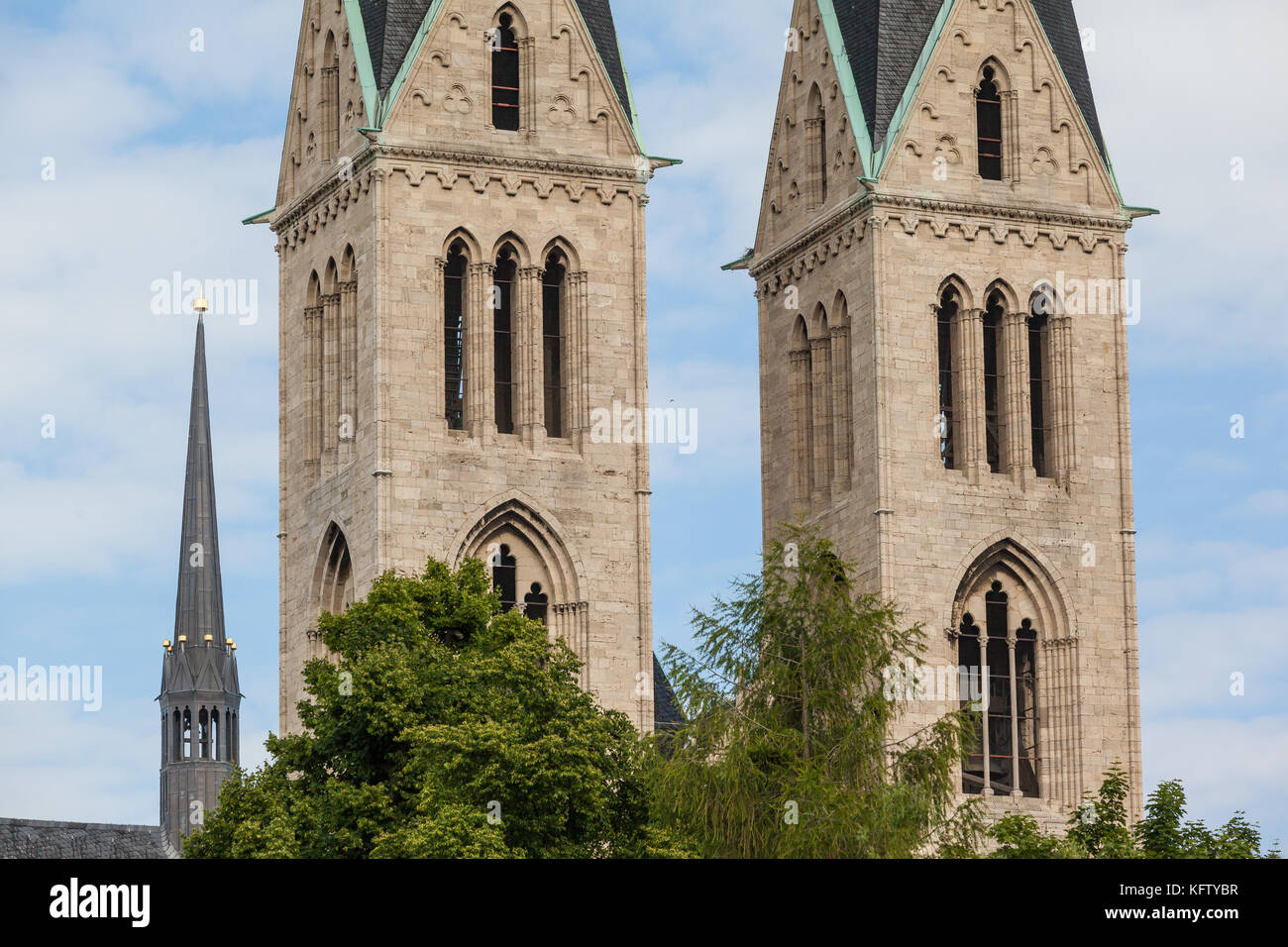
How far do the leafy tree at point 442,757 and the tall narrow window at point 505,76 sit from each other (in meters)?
13.6

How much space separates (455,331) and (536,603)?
18.8 ft

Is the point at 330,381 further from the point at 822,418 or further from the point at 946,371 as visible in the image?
the point at 946,371

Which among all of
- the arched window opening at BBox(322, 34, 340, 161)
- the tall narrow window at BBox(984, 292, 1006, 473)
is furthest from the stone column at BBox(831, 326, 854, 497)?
the arched window opening at BBox(322, 34, 340, 161)

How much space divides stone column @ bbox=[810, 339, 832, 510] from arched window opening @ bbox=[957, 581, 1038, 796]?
416 cm

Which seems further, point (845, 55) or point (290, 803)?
point (845, 55)

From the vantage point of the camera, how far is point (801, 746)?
131 ft

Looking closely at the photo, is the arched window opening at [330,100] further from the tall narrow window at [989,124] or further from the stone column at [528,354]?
the tall narrow window at [989,124]

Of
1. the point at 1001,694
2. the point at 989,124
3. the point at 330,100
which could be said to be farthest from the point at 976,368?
the point at 330,100

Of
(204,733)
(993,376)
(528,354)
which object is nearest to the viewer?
(528,354)

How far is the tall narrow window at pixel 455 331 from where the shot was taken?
61.0m
